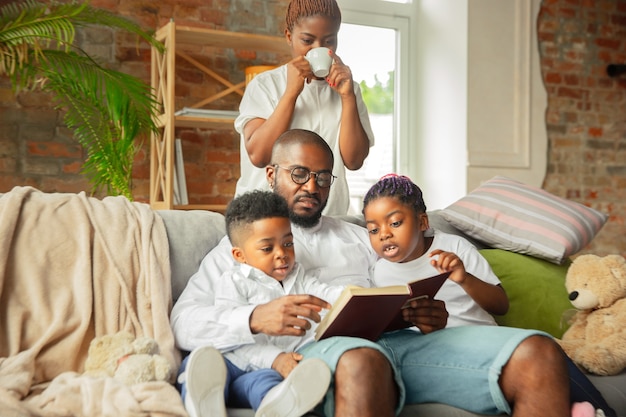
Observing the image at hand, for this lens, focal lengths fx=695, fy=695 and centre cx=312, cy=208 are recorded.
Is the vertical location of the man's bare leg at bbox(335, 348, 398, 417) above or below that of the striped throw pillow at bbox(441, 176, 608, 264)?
below

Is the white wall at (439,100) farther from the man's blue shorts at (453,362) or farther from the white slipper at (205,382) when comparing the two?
the white slipper at (205,382)

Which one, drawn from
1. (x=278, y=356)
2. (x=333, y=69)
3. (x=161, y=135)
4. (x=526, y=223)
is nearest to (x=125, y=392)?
(x=278, y=356)

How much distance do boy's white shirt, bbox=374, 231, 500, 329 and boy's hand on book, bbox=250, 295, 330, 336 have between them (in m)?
0.44

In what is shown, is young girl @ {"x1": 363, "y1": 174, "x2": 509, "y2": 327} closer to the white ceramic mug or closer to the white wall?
the white ceramic mug

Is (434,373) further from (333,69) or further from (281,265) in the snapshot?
(333,69)

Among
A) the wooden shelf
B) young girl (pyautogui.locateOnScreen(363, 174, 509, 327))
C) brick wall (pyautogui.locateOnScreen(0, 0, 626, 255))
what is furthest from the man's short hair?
brick wall (pyautogui.locateOnScreen(0, 0, 626, 255))

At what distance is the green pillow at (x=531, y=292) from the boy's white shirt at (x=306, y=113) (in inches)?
20.9

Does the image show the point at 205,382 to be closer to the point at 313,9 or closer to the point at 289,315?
the point at 289,315

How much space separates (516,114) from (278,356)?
2.86m

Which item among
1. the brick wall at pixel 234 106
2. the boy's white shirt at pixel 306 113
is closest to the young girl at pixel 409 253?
the boy's white shirt at pixel 306 113

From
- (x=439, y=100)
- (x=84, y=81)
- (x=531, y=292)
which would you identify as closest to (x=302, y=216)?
(x=531, y=292)

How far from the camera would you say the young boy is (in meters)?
1.46

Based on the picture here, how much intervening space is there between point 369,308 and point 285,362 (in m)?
0.21

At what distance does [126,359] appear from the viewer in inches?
58.2
